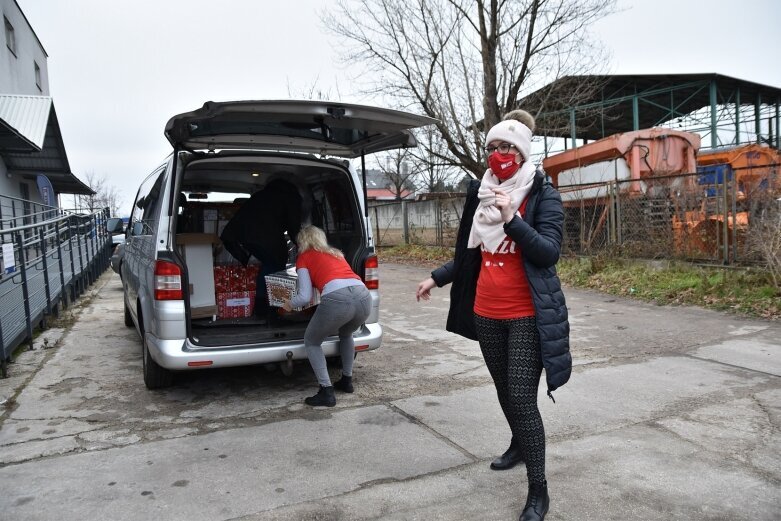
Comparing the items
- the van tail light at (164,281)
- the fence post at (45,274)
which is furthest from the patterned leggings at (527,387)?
the fence post at (45,274)

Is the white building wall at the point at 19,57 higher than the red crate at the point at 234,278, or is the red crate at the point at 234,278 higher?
the white building wall at the point at 19,57

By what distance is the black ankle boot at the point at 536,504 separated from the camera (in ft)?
8.70

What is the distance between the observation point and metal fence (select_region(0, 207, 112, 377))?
571cm

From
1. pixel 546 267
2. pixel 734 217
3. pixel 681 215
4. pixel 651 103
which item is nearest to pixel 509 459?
pixel 546 267

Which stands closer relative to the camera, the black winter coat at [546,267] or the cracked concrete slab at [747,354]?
the black winter coat at [546,267]

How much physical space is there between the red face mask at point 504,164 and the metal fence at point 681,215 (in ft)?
22.6

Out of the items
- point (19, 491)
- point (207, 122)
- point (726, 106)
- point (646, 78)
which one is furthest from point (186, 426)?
point (726, 106)

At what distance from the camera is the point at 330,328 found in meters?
4.29

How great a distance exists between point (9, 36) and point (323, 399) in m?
22.2

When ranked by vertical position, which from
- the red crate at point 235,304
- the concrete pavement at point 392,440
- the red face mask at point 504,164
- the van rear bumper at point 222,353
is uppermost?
the red face mask at point 504,164

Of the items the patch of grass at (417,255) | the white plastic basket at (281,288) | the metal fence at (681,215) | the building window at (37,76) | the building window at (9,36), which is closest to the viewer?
the white plastic basket at (281,288)

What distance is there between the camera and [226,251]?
5.97 m

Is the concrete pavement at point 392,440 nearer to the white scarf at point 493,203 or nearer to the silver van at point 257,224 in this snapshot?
the silver van at point 257,224

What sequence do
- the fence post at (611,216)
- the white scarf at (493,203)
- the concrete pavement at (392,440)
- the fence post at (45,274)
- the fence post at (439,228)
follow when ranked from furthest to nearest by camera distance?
1. the fence post at (439,228)
2. the fence post at (611,216)
3. the fence post at (45,274)
4. the concrete pavement at (392,440)
5. the white scarf at (493,203)
